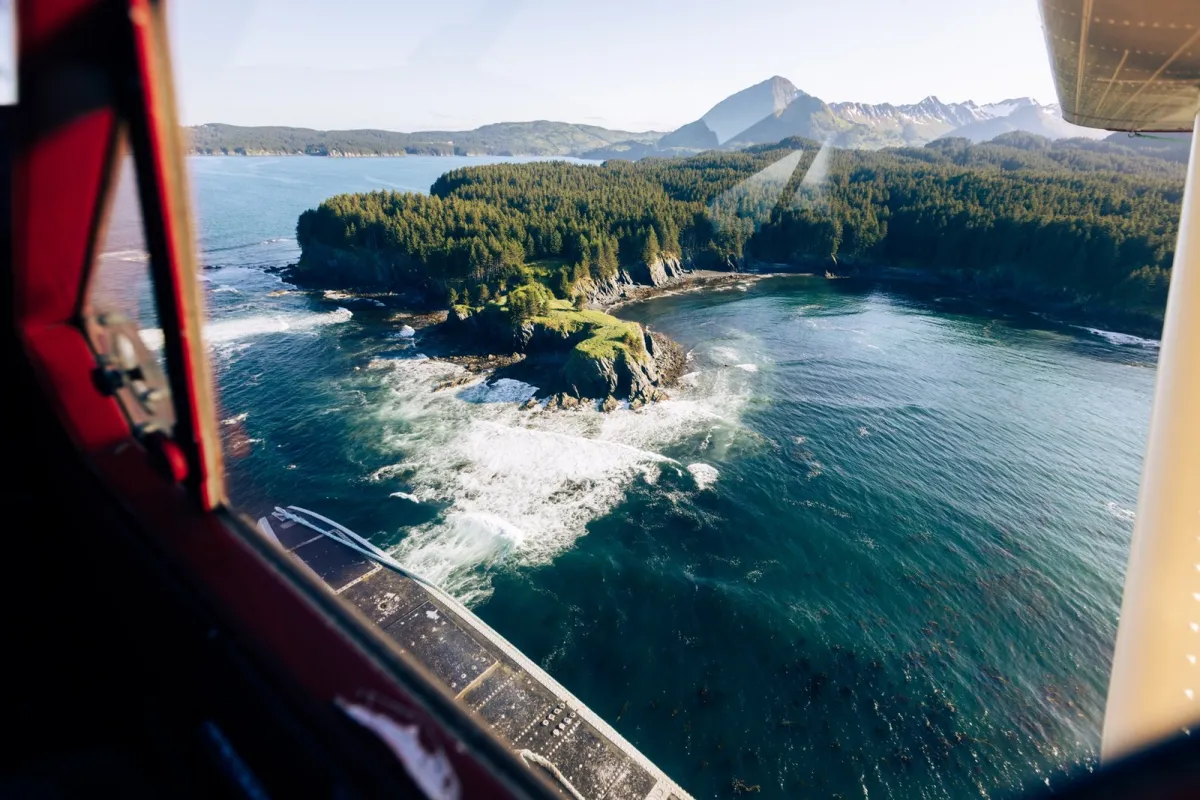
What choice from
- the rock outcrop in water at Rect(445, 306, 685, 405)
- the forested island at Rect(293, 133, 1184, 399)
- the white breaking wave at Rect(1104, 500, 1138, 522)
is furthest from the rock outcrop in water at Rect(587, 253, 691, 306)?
the white breaking wave at Rect(1104, 500, 1138, 522)

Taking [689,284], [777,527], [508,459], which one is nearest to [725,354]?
[777,527]

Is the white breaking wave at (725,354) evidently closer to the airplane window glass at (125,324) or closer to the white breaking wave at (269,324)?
the white breaking wave at (269,324)

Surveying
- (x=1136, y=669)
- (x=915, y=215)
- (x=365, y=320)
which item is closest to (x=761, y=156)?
(x=915, y=215)

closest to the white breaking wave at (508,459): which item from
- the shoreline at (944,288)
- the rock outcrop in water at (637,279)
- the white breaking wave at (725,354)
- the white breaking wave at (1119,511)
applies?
the white breaking wave at (725,354)

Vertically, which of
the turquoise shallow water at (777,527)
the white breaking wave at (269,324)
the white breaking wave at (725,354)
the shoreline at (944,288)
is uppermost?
the shoreline at (944,288)

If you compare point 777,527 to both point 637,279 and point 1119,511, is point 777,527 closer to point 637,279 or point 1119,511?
point 1119,511

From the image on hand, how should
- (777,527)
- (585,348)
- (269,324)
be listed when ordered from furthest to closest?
(269,324), (585,348), (777,527)
